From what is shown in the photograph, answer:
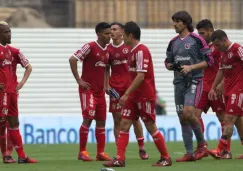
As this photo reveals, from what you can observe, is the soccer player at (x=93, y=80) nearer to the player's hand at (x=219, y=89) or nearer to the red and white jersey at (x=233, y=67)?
the player's hand at (x=219, y=89)

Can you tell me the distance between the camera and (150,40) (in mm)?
32594

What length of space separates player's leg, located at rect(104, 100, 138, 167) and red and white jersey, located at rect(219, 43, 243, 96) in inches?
83.9

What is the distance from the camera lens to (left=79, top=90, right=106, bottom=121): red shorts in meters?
18.0

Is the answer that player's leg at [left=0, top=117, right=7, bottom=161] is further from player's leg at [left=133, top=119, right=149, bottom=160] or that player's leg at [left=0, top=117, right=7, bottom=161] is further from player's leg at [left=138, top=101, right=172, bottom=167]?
player's leg at [left=138, top=101, right=172, bottom=167]

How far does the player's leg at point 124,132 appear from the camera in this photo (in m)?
15.6

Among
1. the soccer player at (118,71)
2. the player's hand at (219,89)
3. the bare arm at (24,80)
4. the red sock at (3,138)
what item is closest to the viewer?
the bare arm at (24,80)

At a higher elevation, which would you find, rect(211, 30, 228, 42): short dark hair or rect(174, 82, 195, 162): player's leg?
rect(211, 30, 228, 42): short dark hair

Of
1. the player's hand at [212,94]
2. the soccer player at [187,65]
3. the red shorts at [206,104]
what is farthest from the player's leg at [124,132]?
the red shorts at [206,104]

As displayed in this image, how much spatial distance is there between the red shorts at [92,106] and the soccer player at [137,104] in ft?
7.23

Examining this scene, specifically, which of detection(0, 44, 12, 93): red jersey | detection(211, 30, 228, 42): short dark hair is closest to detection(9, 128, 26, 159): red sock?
detection(0, 44, 12, 93): red jersey

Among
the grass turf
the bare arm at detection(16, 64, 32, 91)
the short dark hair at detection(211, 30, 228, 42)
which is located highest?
the short dark hair at detection(211, 30, 228, 42)

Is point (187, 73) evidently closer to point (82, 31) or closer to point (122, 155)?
point (122, 155)

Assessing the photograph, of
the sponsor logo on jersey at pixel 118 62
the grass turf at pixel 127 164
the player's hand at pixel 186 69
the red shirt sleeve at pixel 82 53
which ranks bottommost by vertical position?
the grass turf at pixel 127 164

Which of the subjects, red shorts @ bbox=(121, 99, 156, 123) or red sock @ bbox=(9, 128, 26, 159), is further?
red sock @ bbox=(9, 128, 26, 159)
